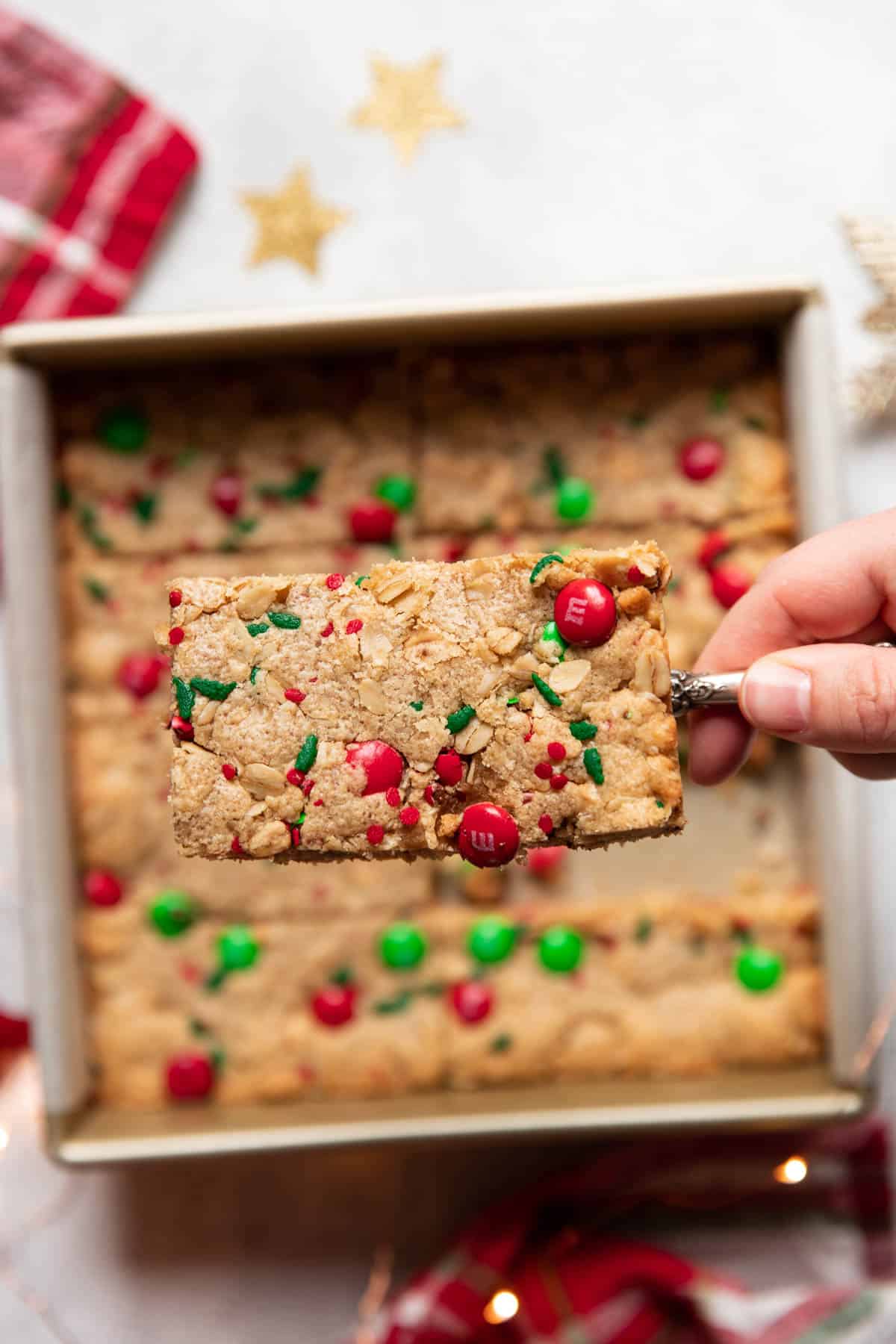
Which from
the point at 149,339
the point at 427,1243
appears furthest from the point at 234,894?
the point at 149,339

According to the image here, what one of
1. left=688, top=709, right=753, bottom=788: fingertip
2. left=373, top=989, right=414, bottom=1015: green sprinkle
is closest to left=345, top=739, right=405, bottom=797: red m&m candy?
left=688, top=709, right=753, bottom=788: fingertip

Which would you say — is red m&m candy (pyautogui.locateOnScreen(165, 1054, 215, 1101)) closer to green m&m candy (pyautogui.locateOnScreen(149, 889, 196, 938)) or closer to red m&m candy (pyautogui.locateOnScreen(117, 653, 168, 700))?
green m&m candy (pyautogui.locateOnScreen(149, 889, 196, 938))

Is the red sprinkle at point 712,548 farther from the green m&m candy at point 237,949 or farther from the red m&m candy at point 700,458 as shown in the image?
the green m&m candy at point 237,949

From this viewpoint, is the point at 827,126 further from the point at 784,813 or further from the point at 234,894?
the point at 234,894

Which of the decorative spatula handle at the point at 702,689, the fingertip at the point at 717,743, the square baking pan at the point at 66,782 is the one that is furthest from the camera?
the square baking pan at the point at 66,782

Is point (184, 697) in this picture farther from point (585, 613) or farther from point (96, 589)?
point (96, 589)

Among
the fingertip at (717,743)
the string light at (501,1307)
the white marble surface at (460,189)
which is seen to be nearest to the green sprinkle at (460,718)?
the fingertip at (717,743)

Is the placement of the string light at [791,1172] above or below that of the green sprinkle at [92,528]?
below

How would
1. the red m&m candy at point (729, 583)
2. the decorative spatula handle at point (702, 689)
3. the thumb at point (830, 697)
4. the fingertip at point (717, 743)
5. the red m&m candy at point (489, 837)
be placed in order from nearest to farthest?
the red m&m candy at point (489, 837) < the thumb at point (830, 697) < the decorative spatula handle at point (702, 689) < the fingertip at point (717, 743) < the red m&m candy at point (729, 583)
